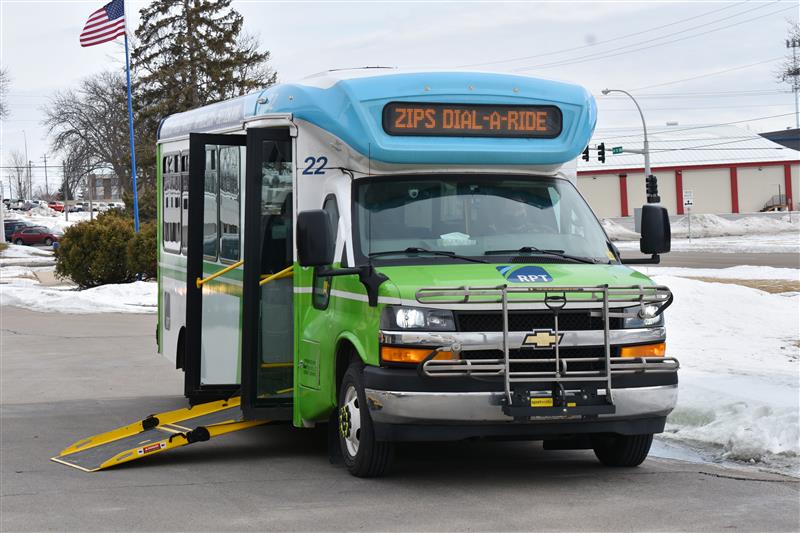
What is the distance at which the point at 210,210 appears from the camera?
36.4 ft

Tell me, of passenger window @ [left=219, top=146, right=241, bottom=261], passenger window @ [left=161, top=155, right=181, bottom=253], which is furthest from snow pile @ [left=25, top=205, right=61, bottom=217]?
passenger window @ [left=219, top=146, right=241, bottom=261]

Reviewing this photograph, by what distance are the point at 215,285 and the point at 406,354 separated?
3642mm

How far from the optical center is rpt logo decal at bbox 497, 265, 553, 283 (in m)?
7.79

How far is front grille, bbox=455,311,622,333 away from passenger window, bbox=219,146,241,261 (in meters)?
3.49

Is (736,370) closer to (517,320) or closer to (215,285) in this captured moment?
(215,285)

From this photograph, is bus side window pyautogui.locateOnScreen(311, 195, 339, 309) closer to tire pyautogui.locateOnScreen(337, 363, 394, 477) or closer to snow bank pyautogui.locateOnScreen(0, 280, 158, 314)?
tire pyautogui.locateOnScreen(337, 363, 394, 477)

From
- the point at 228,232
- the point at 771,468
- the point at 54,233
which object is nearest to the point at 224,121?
the point at 228,232

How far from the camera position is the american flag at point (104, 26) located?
138 feet

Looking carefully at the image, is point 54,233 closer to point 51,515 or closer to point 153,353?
point 153,353

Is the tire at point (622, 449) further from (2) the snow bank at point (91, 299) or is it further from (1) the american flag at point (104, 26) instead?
(1) the american flag at point (104, 26)

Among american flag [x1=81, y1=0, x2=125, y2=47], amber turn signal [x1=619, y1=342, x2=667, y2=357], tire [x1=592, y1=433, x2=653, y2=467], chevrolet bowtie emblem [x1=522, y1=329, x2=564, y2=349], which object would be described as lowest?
tire [x1=592, y1=433, x2=653, y2=467]

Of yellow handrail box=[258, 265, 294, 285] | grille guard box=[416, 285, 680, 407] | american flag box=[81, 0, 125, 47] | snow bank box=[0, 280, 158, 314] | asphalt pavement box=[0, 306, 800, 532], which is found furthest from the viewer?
american flag box=[81, 0, 125, 47]

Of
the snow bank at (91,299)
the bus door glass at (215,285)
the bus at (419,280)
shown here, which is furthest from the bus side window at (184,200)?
the snow bank at (91,299)

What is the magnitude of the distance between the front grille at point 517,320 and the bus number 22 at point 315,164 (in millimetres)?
2000
